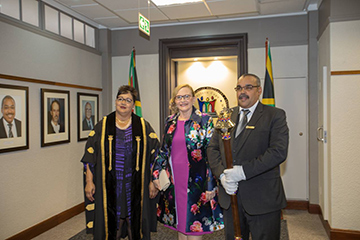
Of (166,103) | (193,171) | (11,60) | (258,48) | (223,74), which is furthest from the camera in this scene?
(223,74)

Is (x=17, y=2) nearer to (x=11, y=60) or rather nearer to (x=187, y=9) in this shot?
(x=11, y=60)

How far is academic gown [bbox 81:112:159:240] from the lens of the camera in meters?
2.82

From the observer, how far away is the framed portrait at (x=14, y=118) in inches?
129

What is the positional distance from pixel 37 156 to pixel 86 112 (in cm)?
116

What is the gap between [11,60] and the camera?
343 cm

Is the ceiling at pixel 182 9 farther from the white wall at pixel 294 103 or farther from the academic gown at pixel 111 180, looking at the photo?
the academic gown at pixel 111 180

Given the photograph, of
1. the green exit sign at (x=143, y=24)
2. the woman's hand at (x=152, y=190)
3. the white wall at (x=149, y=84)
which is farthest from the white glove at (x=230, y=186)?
the white wall at (x=149, y=84)

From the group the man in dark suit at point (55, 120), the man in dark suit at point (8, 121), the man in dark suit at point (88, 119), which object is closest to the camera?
the man in dark suit at point (8, 121)

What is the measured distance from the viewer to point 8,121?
334cm

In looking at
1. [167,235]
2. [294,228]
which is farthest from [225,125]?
[294,228]

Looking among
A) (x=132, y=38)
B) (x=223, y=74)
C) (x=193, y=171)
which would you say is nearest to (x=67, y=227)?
(x=193, y=171)

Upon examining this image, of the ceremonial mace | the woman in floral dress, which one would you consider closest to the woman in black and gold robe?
the woman in floral dress

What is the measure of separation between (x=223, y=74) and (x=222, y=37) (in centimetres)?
87

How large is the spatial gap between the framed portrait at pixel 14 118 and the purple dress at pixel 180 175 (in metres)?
1.89
